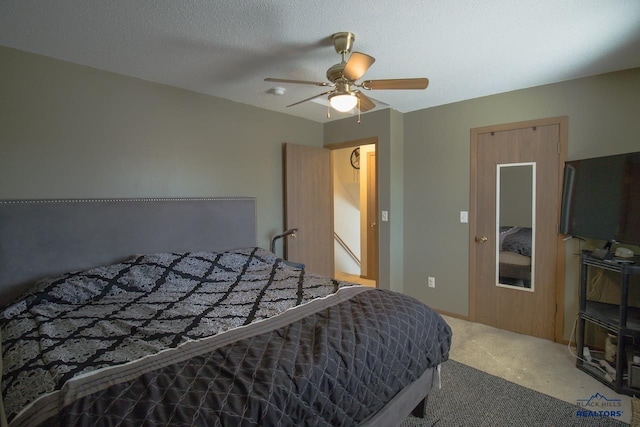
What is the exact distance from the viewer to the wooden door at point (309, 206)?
374cm

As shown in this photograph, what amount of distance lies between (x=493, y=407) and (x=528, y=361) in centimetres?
82

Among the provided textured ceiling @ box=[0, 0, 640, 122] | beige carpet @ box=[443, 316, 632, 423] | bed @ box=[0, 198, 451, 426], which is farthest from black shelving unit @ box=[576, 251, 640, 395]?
textured ceiling @ box=[0, 0, 640, 122]

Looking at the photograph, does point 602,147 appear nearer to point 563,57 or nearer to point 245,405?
point 563,57

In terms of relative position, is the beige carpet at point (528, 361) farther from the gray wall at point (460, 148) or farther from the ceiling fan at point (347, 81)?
the ceiling fan at point (347, 81)

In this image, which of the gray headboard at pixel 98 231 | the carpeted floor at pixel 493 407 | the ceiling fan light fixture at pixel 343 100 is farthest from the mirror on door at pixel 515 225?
the gray headboard at pixel 98 231

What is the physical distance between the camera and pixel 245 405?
40.6 inches

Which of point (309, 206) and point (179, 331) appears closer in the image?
point (179, 331)

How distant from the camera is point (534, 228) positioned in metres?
2.96

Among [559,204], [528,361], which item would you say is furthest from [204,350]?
[559,204]

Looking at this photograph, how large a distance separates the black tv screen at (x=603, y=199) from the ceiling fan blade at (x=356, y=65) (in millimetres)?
2046

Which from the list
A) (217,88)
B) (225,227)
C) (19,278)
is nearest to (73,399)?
(19,278)

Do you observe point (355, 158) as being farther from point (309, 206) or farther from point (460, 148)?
point (460, 148)

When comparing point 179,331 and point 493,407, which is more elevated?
point 179,331

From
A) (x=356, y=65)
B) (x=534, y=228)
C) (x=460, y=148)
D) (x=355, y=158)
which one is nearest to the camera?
(x=356, y=65)
